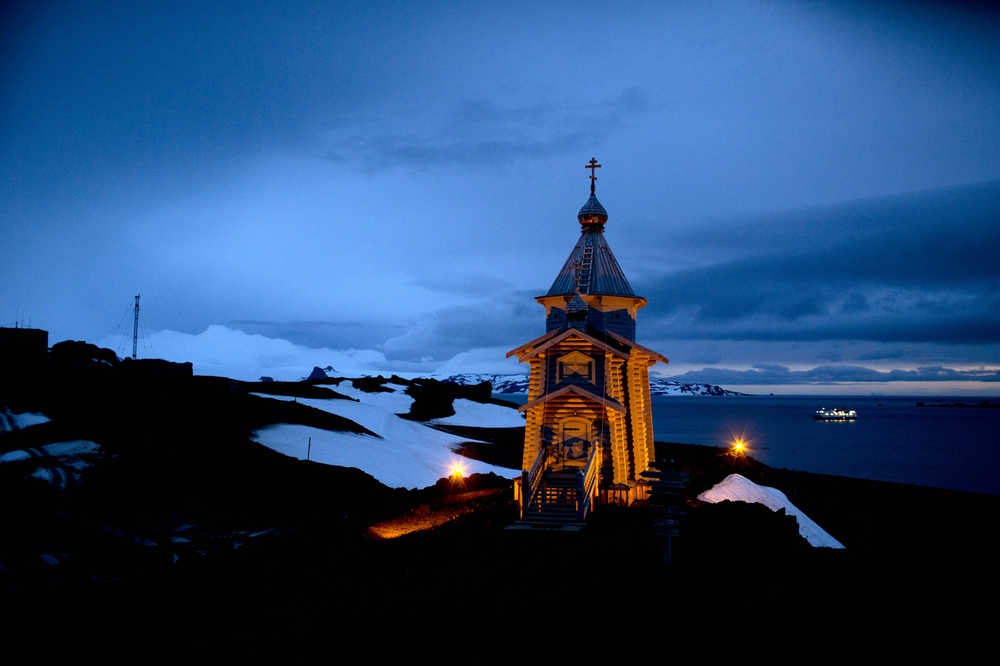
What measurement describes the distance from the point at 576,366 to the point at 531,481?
557 centimetres

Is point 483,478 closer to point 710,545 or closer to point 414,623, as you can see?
point 710,545

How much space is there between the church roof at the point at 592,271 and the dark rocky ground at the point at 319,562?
35.5 ft

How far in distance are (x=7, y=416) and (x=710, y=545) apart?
2430 centimetres

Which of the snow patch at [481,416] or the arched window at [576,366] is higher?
the arched window at [576,366]

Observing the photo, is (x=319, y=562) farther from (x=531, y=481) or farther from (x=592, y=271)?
(x=592, y=271)

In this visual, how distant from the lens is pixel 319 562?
16.0m

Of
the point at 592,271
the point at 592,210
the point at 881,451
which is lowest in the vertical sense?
the point at 881,451

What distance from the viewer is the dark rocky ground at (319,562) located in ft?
37.1

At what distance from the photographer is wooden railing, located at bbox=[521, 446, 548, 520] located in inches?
834

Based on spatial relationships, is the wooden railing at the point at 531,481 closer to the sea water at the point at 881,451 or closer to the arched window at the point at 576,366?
the arched window at the point at 576,366

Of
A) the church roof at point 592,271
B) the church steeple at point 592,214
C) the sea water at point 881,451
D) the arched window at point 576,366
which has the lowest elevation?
the sea water at point 881,451

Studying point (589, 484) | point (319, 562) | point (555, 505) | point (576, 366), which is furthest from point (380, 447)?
point (319, 562)

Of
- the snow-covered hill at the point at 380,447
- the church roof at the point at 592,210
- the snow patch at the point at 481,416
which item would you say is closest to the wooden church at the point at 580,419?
the church roof at the point at 592,210

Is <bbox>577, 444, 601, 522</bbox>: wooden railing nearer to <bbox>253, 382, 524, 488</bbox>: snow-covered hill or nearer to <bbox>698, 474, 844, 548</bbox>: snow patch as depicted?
<bbox>698, 474, 844, 548</bbox>: snow patch
